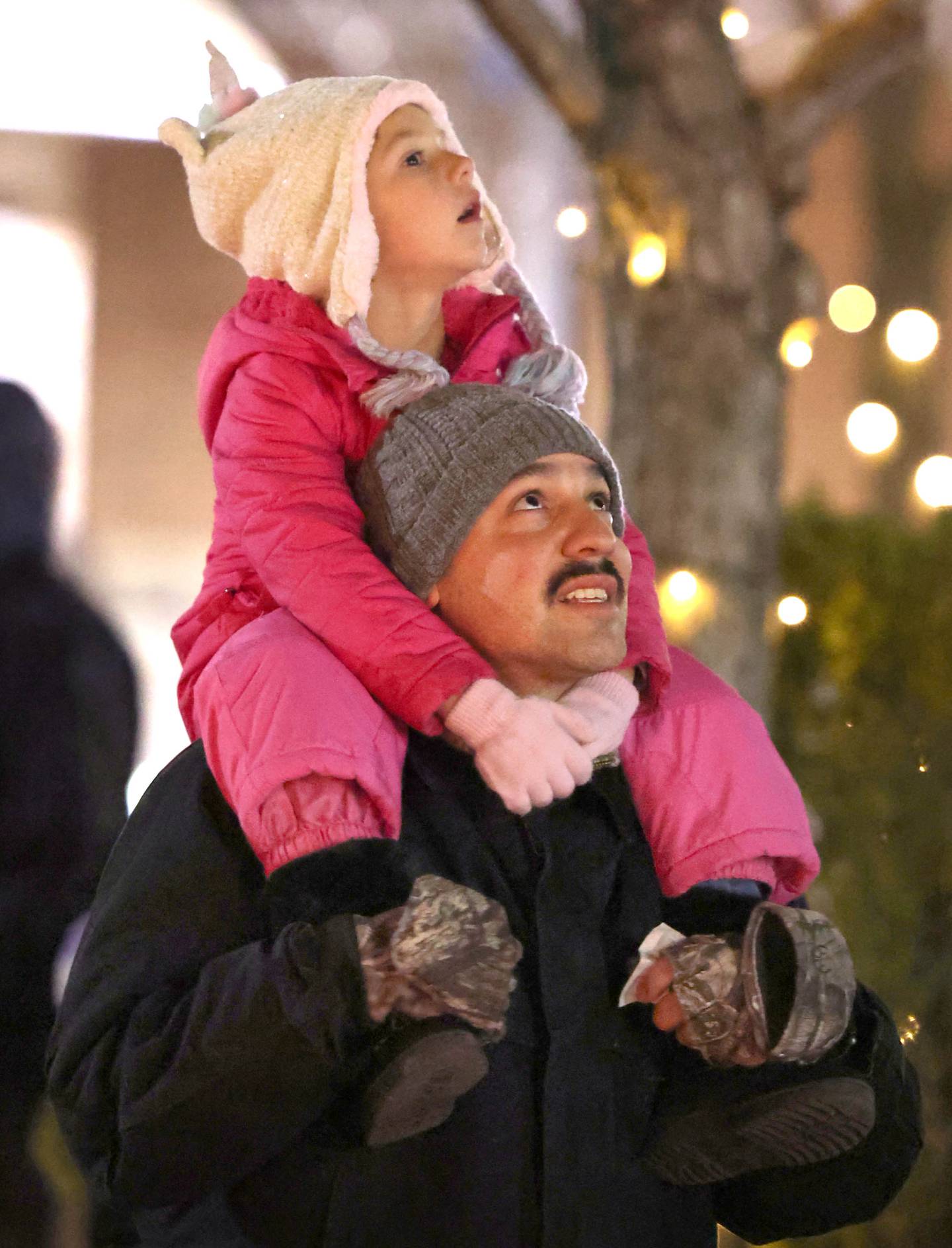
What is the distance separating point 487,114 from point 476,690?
1.90 m

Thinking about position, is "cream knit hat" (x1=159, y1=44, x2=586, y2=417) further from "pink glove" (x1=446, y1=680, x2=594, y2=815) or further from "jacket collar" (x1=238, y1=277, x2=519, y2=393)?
"pink glove" (x1=446, y1=680, x2=594, y2=815)

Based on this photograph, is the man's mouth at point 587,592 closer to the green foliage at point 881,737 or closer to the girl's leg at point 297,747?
the girl's leg at point 297,747

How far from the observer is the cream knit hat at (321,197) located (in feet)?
4.24

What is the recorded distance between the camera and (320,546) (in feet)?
3.98

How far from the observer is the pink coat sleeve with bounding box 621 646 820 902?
119 cm

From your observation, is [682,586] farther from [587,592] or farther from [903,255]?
[903,255]

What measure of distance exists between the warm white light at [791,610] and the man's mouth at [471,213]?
4.39 feet

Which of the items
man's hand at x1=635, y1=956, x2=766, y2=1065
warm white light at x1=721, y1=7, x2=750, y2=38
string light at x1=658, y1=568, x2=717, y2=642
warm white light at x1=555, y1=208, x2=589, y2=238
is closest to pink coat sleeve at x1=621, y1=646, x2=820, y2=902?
man's hand at x1=635, y1=956, x2=766, y2=1065

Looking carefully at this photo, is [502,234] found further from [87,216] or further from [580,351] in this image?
[580,351]

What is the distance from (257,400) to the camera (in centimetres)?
129

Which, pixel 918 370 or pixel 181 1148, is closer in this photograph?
pixel 181 1148

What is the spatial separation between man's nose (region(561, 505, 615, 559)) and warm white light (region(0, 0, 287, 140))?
1305 millimetres

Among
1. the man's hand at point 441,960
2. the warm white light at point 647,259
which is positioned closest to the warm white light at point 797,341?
the warm white light at point 647,259

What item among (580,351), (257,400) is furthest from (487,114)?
(257,400)
